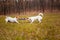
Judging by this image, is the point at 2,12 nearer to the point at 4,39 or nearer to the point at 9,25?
the point at 9,25

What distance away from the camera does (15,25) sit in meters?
1.88

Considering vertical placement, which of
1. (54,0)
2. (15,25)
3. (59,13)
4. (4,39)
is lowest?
(4,39)

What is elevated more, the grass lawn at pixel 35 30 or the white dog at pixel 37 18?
the white dog at pixel 37 18

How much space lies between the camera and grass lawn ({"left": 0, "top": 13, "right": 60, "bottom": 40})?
72.3 inches

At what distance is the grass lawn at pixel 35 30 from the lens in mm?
1835

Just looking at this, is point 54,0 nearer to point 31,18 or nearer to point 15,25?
point 31,18

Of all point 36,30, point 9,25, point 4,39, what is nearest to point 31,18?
point 36,30

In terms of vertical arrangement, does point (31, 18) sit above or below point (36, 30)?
above

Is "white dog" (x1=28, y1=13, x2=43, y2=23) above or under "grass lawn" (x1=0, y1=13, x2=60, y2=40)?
above

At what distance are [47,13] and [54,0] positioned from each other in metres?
0.19

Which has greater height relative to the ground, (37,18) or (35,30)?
(37,18)

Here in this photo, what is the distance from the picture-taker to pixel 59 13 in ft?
6.08

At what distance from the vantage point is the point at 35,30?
72.9 inches

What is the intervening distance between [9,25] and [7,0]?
1.10ft
